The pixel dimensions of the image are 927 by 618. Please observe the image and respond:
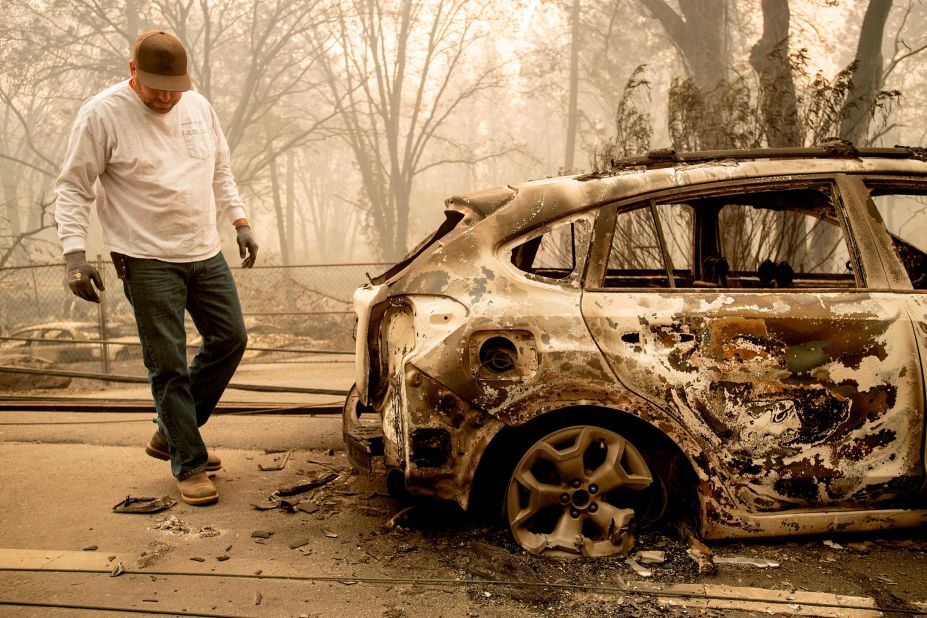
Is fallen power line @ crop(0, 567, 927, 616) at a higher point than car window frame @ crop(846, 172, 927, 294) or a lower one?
lower

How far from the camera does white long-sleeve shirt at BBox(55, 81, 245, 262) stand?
143 inches

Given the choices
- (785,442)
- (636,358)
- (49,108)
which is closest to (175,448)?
(636,358)

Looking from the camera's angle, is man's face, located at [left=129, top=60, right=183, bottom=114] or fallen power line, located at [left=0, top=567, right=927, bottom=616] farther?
man's face, located at [left=129, top=60, right=183, bottom=114]

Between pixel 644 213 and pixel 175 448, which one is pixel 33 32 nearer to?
pixel 644 213

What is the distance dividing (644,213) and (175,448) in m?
4.91

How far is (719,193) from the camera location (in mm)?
3150

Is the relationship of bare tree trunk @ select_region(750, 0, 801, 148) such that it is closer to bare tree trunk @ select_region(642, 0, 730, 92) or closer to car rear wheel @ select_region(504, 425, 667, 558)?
car rear wheel @ select_region(504, 425, 667, 558)

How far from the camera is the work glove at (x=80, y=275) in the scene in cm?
353

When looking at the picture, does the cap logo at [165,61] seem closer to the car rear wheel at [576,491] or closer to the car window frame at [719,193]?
the car window frame at [719,193]

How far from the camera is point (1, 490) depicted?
410 centimetres

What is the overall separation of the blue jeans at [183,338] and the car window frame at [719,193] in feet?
6.71

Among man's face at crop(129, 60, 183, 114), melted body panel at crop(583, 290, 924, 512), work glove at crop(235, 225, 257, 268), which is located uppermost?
man's face at crop(129, 60, 183, 114)

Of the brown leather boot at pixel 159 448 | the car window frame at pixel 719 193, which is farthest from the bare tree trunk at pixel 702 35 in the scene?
the brown leather boot at pixel 159 448

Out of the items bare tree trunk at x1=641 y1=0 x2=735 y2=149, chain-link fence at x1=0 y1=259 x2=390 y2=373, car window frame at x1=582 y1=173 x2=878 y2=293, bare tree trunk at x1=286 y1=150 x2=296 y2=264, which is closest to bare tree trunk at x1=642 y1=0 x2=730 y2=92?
bare tree trunk at x1=641 y1=0 x2=735 y2=149
